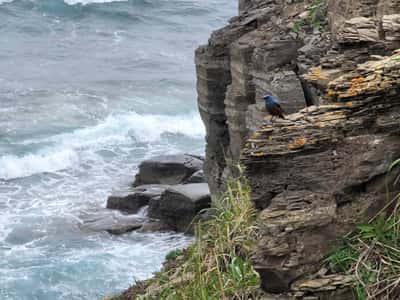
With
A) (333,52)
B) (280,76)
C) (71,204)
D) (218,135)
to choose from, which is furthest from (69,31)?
(333,52)

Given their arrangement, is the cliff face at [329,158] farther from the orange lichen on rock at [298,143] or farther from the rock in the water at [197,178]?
the rock in the water at [197,178]

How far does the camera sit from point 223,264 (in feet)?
20.8

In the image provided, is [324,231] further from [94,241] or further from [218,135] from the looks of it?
[94,241]

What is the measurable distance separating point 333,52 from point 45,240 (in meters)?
11.3

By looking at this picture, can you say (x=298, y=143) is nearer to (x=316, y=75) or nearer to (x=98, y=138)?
(x=316, y=75)

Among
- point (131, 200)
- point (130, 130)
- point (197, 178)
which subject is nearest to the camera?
point (131, 200)

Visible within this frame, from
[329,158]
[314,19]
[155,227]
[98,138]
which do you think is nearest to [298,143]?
[329,158]

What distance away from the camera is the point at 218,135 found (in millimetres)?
12773

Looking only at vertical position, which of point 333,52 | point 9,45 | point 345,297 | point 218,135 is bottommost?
point 9,45

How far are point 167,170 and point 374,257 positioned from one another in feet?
49.0

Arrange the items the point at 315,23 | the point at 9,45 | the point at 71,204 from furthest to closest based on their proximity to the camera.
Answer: the point at 9,45 → the point at 71,204 → the point at 315,23

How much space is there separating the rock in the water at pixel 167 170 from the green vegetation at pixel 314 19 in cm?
951

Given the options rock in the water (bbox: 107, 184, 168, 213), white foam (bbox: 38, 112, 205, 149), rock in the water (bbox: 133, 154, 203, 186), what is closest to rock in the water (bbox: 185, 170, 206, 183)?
rock in the water (bbox: 133, 154, 203, 186)

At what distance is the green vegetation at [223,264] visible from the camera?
5952 millimetres
